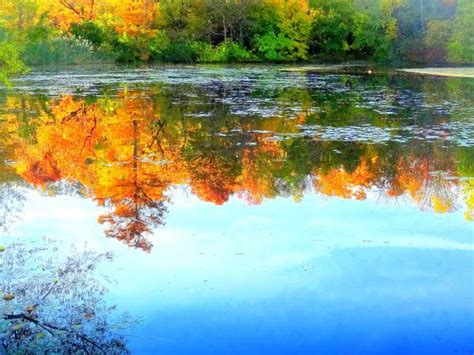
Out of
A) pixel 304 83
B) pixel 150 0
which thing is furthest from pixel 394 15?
pixel 304 83

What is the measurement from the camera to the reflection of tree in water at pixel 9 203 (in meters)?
7.79

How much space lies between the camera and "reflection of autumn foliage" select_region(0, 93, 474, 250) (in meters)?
8.79

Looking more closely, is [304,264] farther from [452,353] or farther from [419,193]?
[419,193]

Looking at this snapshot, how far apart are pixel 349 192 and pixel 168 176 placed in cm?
273

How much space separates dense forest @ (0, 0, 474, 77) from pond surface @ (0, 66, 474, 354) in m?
30.8

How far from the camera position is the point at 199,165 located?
35.2ft

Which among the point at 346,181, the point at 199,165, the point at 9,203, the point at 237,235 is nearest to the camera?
the point at 237,235

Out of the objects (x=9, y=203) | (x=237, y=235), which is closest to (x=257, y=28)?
(x=9, y=203)

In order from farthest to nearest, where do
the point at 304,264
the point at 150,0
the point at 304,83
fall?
1. the point at 150,0
2. the point at 304,83
3. the point at 304,264

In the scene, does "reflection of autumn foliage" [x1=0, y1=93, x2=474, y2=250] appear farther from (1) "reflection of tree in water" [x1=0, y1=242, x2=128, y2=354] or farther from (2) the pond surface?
(1) "reflection of tree in water" [x1=0, y1=242, x2=128, y2=354]

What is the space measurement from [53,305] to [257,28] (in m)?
45.9

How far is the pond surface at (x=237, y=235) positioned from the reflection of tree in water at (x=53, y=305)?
0.02 m

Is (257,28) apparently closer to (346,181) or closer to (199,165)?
(199,165)

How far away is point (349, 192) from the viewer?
30.0 feet
